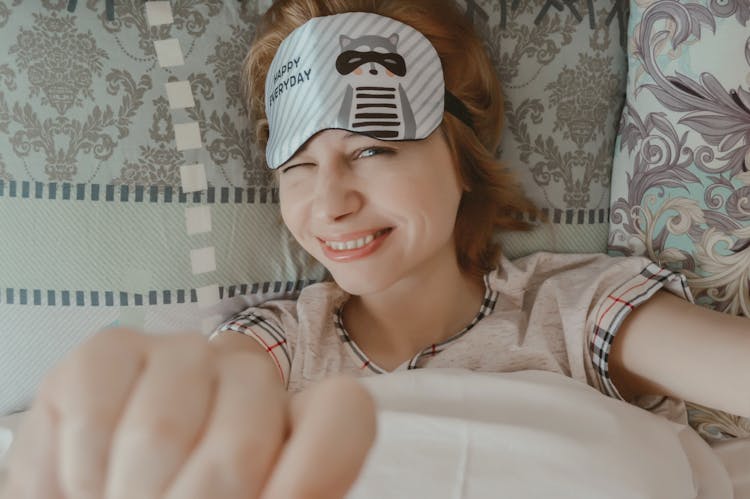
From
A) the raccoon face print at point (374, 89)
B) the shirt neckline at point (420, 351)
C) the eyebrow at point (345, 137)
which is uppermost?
the raccoon face print at point (374, 89)

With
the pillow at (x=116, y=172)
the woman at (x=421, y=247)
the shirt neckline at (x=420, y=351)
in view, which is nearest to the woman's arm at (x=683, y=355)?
the woman at (x=421, y=247)

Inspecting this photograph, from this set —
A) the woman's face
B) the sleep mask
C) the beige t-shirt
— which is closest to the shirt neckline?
the beige t-shirt

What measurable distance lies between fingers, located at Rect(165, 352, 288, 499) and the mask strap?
51 cm

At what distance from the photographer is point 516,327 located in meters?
0.65

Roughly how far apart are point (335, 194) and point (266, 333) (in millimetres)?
202

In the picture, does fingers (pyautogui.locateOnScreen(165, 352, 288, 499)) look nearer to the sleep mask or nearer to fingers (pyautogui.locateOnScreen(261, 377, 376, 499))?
fingers (pyautogui.locateOnScreen(261, 377, 376, 499))

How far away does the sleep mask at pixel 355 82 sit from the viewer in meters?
0.54

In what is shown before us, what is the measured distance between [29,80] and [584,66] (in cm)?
66

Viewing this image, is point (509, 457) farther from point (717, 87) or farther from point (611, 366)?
point (717, 87)

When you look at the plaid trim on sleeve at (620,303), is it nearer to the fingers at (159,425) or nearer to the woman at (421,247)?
the woman at (421,247)

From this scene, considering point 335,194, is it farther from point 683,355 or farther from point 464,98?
point 683,355

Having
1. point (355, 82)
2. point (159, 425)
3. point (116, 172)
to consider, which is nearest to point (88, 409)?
point (159, 425)

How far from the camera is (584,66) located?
72 centimetres

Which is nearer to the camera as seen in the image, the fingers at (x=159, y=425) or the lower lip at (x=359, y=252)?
the fingers at (x=159, y=425)
